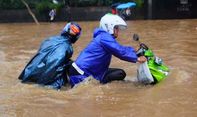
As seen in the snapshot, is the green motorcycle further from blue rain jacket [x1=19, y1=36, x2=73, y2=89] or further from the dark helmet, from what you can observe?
blue rain jacket [x1=19, y1=36, x2=73, y2=89]

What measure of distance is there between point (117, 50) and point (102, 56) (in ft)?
1.20

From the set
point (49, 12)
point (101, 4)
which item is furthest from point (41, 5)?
point (101, 4)

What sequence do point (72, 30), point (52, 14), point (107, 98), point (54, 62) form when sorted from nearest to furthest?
point (107, 98) < point (54, 62) < point (72, 30) < point (52, 14)

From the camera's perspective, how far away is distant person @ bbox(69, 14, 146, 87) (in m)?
7.43

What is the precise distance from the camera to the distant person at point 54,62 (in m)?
7.85

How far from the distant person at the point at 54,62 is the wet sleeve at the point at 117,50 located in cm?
74

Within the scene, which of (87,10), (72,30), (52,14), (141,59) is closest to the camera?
(141,59)

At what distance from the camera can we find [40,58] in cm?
805

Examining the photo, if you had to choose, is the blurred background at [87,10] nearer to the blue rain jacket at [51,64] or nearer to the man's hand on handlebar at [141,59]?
the blue rain jacket at [51,64]

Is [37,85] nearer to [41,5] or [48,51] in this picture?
[48,51]

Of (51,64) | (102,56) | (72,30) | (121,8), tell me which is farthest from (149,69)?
(51,64)

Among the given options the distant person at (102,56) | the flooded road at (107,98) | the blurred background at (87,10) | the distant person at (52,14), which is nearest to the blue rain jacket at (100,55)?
the distant person at (102,56)

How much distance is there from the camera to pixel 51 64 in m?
7.86

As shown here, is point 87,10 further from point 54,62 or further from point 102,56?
point 102,56
